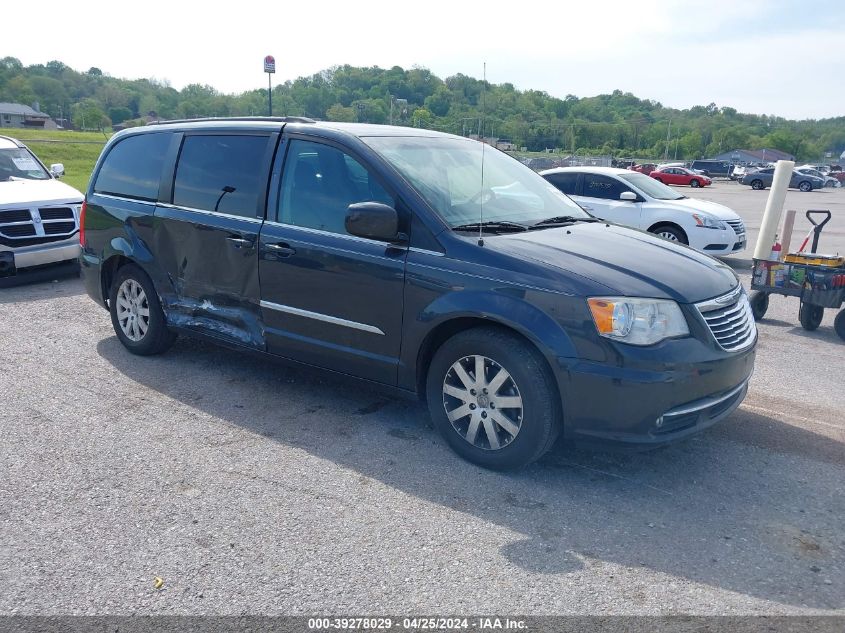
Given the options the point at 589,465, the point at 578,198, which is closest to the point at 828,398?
the point at 589,465

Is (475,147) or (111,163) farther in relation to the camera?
(111,163)

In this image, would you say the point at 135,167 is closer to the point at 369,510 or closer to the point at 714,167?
the point at 369,510

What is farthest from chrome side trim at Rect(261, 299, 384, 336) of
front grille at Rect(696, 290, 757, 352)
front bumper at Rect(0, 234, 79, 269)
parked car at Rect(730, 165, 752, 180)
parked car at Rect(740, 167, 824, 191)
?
parked car at Rect(730, 165, 752, 180)

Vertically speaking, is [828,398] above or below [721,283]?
below

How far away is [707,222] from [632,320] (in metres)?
9.02

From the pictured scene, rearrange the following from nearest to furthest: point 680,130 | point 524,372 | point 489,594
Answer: point 489,594 < point 524,372 < point 680,130

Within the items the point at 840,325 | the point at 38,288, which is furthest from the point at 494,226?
the point at 38,288

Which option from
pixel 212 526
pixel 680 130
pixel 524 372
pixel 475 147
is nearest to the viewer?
pixel 212 526

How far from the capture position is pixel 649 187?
41.7ft

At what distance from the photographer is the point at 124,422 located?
481cm

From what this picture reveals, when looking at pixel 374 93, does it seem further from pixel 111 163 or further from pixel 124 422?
pixel 124 422

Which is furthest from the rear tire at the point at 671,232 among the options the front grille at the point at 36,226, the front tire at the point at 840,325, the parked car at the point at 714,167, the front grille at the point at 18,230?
the parked car at the point at 714,167

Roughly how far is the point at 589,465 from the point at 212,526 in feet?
6.87

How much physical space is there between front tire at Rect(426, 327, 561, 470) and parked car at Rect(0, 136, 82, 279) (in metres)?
6.72
